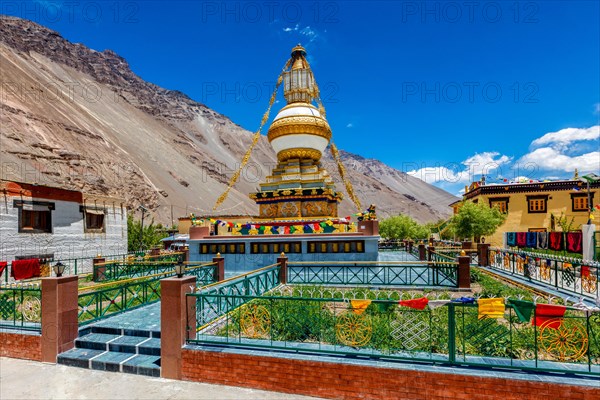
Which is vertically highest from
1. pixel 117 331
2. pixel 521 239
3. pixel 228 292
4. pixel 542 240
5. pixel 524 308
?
pixel 524 308

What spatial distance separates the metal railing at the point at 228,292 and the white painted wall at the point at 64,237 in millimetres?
14357

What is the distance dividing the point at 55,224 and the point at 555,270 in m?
26.3

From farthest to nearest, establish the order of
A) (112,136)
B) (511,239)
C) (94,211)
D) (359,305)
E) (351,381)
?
(112,136)
(511,239)
(94,211)
(359,305)
(351,381)

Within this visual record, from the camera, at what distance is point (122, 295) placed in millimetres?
10188

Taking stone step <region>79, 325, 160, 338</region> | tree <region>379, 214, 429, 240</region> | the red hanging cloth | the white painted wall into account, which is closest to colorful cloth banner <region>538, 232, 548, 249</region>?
tree <region>379, 214, 429, 240</region>

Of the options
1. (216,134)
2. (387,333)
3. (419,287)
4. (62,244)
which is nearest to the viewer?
(387,333)

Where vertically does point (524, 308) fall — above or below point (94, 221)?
below

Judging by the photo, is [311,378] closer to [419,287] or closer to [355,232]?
[419,287]

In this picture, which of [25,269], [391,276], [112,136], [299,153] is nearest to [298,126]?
[299,153]

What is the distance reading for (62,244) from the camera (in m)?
21.8

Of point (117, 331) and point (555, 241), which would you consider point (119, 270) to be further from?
point (555, 241)

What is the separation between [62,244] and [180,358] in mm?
19505

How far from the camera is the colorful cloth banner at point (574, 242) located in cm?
1983

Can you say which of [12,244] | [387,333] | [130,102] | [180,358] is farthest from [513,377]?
[130,102]
